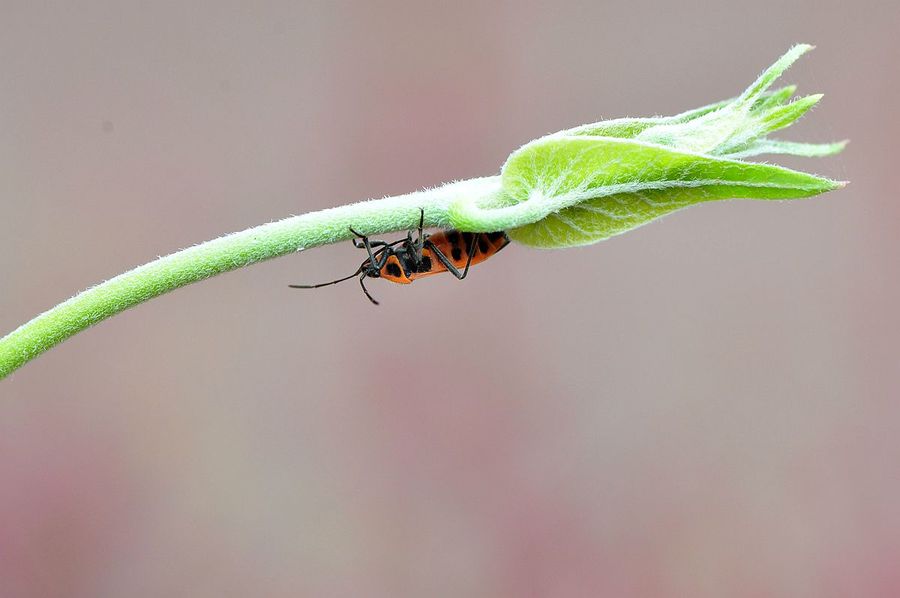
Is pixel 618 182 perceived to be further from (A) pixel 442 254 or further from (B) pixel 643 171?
(A) pixel 442 254

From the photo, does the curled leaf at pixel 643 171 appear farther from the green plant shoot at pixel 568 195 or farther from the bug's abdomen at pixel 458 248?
the bug's abdomen at pixel 458 248

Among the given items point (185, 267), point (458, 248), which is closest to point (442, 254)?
point (458, 248)

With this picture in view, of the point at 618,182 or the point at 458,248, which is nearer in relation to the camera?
the point at 618,182

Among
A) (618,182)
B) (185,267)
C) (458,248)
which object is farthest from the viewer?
(458,248)

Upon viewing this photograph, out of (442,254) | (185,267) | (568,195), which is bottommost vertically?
(185,267)

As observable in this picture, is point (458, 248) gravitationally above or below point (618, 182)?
above
